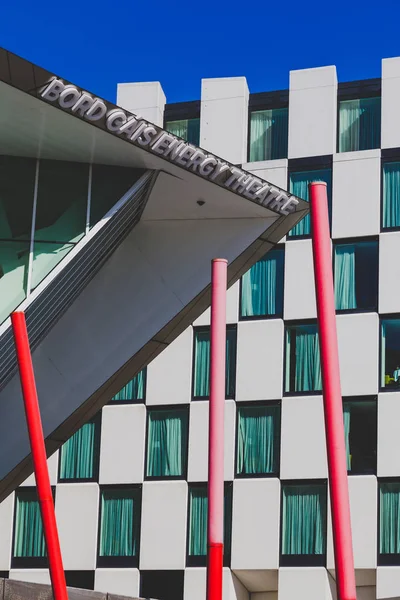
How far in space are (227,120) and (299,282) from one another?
267 inches

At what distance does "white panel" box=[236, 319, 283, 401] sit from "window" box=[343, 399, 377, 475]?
258cm

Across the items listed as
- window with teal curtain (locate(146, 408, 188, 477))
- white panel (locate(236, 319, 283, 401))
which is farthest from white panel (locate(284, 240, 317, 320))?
window with teal curtain (locate(146, 408, 188, 477))

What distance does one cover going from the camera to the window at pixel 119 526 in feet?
151

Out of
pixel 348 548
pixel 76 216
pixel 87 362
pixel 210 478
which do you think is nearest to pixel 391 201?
pixel 87 362

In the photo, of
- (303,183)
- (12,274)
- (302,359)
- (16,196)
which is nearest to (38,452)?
(12,274)

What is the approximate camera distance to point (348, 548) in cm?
1550

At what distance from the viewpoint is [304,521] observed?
1730 inches

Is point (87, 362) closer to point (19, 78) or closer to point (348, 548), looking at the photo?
point (19, 78)

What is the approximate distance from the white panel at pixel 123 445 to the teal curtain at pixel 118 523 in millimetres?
574

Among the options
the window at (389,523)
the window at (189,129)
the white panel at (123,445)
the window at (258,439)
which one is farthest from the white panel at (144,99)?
the window at (389,523)

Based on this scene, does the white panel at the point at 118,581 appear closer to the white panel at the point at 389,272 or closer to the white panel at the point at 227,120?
the white panel at the point at 389,272

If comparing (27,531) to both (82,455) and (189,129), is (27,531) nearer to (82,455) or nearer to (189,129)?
(82,455)

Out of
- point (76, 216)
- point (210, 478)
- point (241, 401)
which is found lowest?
point (210, 478)

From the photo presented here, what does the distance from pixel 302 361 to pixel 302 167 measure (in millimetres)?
6867
